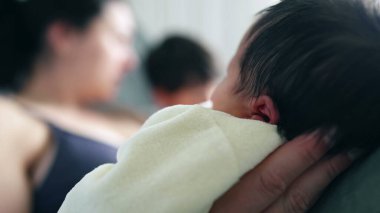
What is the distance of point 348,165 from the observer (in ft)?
1.94

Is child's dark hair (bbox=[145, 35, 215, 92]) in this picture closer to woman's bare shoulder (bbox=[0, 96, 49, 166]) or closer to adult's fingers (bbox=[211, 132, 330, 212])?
woman's bare shoulder (bbox=[0, 96, 49, 166])

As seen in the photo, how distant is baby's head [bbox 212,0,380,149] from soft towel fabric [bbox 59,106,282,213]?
0.04 metres

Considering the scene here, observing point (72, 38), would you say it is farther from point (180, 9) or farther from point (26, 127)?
point (180, 9)

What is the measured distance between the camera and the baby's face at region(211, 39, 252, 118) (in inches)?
24.0

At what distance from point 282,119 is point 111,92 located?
106 cm

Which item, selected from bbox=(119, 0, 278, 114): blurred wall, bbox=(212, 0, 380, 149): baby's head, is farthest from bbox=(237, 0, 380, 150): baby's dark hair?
bbox=(119, 0, 278, 114): blurred wall

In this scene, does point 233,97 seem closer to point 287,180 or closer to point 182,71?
point 287,180

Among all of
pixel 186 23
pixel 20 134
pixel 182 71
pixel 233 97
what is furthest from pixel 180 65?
pixel 233 97

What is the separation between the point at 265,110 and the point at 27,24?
3.22 ft

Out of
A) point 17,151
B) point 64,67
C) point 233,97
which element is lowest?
point 17,151

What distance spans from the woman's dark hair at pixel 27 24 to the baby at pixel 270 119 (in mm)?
893

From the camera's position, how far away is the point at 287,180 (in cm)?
58

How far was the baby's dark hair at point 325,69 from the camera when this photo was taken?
54 cm

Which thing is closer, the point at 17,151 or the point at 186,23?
the point at 17,151
